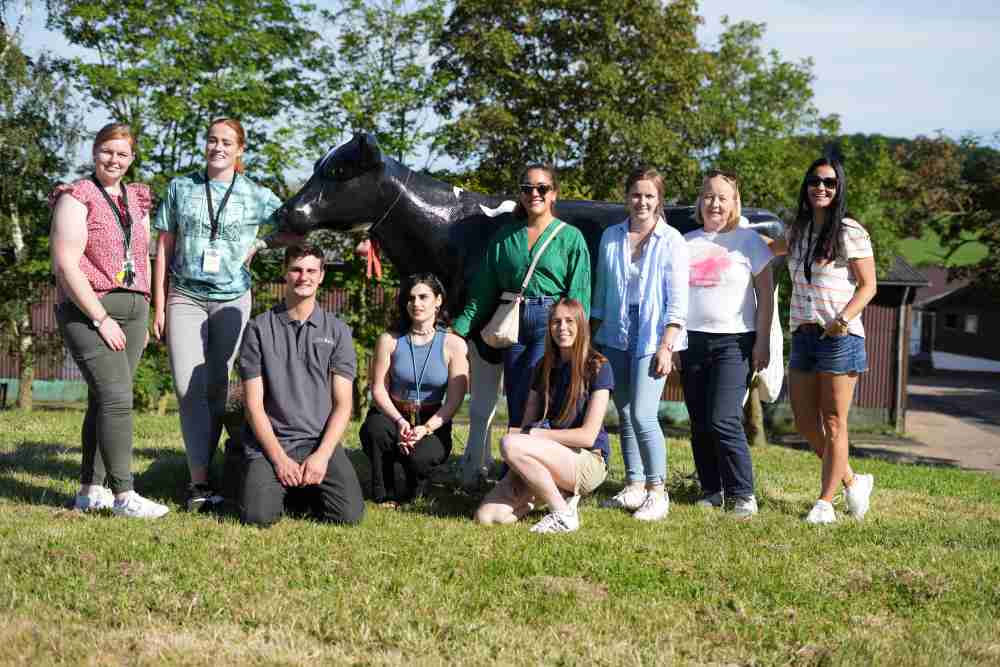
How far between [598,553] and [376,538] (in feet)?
3.66

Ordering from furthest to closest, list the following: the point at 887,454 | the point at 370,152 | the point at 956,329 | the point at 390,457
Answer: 1. the point at 956,329
2. the point at 887,454
3. the point at 370,152
4. the point at 390,457

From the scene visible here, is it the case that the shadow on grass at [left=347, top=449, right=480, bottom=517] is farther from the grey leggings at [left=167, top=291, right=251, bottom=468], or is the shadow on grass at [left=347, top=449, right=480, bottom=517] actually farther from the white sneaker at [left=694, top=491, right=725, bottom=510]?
the white sneaker at [left=694, top=491, right=725, bottom=510]

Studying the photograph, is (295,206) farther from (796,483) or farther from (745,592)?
(796,483)

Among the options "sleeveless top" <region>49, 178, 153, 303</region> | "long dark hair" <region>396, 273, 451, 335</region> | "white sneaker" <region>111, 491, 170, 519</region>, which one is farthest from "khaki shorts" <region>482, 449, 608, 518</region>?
"sleeveless top" <region>49, 178, 153, 303</region>

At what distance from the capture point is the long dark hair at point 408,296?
6.19m

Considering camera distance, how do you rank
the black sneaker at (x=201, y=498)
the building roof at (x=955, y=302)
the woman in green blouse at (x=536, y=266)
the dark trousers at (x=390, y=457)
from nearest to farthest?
the black sneaker at (x=201, y=498), the woman in green blouse at (x=536, y=266), the dark trousers at (x=390, y=457), the building roof at (x=955, y=302)

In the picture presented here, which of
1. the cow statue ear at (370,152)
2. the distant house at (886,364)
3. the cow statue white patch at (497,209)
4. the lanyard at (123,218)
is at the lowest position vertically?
the distant house at (886,364)

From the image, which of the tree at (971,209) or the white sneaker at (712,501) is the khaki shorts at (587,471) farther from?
the tree at (971,209)

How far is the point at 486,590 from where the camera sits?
13.8ft

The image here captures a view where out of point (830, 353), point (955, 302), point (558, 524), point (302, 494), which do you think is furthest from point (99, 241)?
point (955, 302)

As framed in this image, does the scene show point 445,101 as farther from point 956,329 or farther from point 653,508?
point 956,329

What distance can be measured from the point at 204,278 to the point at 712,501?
3.34m

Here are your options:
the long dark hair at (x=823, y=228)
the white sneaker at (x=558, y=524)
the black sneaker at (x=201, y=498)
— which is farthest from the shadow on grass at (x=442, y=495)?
the long dark hair at (x=823, y=228)

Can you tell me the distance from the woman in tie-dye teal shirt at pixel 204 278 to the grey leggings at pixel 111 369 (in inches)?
7.4
